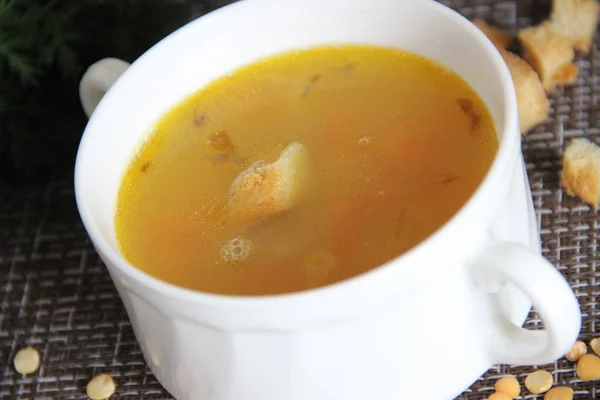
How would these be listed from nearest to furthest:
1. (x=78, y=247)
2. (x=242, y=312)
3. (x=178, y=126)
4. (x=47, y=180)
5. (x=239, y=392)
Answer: (x=242, y=312)
(x=239, y=392)
(x=178, y=126)
(x=78, y=247)
(x=47, y=180)

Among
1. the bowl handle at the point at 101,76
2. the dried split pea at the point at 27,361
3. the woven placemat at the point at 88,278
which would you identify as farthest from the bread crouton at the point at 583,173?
the dried split pea at the point at 27,361

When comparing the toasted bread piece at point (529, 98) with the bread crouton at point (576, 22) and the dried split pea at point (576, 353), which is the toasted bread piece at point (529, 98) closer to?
the bread crouton at point (576, 22)

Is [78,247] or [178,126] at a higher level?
[178,126]

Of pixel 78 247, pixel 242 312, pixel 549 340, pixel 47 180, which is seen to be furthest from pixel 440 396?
pixel 47 180

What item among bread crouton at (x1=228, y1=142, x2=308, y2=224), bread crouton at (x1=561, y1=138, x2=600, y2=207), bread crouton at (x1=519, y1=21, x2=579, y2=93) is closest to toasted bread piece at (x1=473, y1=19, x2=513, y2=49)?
bread crouton at (x1=519, y1=21, x2=579, y2=93)

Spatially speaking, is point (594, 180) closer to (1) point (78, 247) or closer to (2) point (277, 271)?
(2) point (277, 271)

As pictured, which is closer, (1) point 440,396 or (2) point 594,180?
(1) point 440,396

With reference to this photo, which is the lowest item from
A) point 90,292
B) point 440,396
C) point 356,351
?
point 90,292
